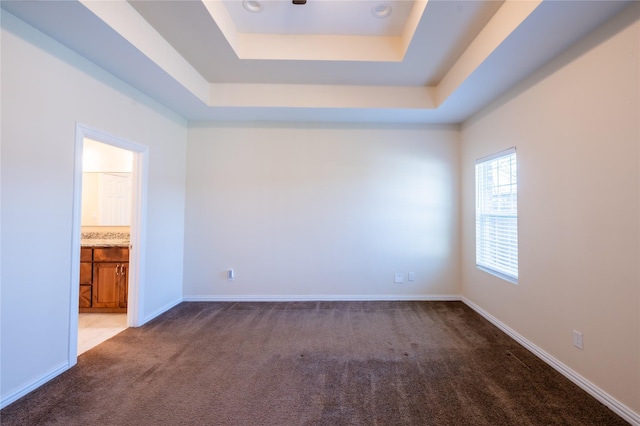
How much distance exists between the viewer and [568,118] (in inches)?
81.4

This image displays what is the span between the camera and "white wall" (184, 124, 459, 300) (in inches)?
150

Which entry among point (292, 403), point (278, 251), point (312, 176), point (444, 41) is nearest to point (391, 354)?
point (292, 403)

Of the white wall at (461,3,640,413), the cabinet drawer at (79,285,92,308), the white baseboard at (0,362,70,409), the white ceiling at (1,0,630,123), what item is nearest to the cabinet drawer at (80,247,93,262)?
the cabinet drawer at (79,285,92,308)

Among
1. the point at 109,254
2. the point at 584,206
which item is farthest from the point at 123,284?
the point at 584,206

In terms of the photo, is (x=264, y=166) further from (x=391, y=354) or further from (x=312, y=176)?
(x=391, y=354)

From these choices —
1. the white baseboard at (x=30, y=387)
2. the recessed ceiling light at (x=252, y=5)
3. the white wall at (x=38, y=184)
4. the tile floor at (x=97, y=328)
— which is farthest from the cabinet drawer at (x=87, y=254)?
the recessed ceiling light at (x=252, y=5)

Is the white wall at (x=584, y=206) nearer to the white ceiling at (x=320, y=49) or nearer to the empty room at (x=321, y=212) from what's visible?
the empty room at (x=321, y=212)

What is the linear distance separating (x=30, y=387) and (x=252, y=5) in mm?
3516

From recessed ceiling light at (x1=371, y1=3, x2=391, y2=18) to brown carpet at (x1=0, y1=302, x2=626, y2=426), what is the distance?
10.4ft

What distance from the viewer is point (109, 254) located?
3.27 m

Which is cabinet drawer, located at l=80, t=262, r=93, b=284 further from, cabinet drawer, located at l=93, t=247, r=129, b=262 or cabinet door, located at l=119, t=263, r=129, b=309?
cabinet door, located at l=119, t=263, r=129, b=309

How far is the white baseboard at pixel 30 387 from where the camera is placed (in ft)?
5.65

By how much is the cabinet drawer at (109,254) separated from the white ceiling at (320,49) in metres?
1.99

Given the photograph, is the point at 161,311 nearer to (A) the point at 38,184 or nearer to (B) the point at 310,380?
(A) the point at 38,184
